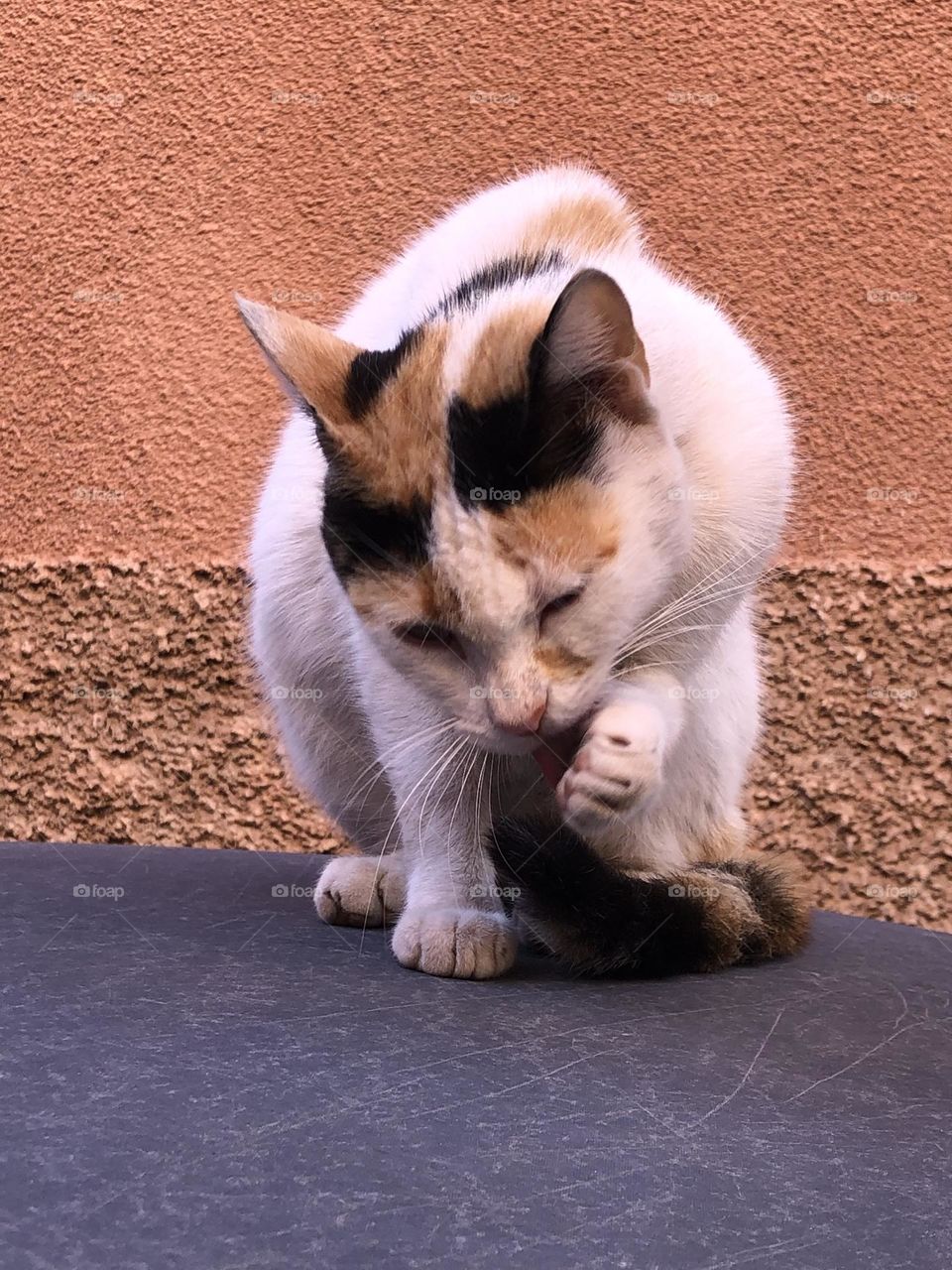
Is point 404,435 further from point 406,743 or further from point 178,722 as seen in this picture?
point 178,722

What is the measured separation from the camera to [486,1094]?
732 mm

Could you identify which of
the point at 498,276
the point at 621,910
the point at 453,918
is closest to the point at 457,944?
the point at 453,918

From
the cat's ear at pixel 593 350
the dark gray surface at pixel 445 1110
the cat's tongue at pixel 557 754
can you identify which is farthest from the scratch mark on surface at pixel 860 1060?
the cat's ear at pixel 593 350

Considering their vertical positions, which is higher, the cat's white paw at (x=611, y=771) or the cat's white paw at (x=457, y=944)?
the cat's white paw at (x=611, y=771)

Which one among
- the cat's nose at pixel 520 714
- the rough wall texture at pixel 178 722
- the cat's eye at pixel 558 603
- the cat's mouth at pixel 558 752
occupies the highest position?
the cat's eye at pixel 558 603

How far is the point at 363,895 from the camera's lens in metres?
1.19

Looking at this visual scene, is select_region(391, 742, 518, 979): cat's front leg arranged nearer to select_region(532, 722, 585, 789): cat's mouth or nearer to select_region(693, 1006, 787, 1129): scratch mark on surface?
select_region(532, 722, 585, 789): cat's mouth

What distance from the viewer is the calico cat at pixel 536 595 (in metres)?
0.90

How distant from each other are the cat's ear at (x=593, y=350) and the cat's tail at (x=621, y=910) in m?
0.32

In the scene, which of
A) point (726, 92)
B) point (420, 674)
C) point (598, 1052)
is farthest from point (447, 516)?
point (726, 92)

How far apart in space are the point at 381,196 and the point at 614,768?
3.66 feet

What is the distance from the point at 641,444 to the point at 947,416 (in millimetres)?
786

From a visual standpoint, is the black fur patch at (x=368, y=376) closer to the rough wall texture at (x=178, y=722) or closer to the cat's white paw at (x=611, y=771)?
the cat's white paw at (x=611, y=771)

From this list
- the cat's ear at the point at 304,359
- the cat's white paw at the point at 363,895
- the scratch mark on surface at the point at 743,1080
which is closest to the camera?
the scratch mark on surface at the point at 743,1080
